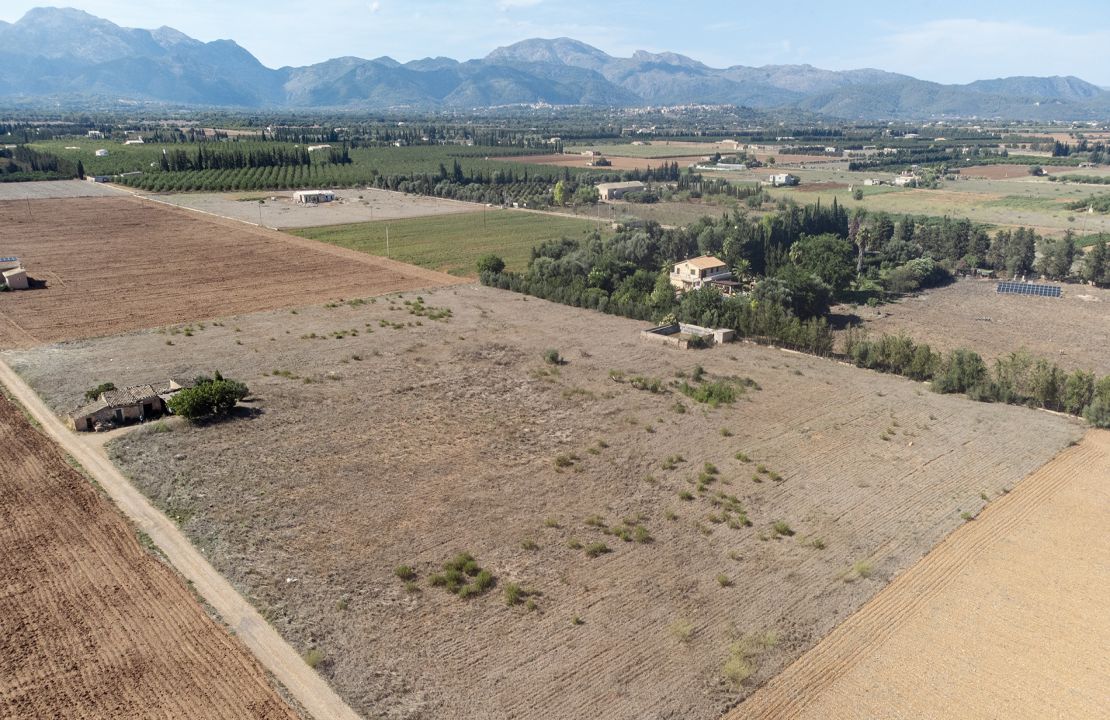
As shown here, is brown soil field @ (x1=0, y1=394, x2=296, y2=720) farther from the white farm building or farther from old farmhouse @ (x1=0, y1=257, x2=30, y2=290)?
the white farm building

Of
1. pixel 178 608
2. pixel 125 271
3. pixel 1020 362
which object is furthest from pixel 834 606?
pixel 125 271

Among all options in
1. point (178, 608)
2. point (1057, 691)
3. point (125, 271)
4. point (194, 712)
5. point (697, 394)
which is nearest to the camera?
point (194, 712)

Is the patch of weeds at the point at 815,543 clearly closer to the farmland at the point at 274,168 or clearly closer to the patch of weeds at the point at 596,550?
the patch of weeds at the point at 596,550

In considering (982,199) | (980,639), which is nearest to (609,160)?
(982,199)

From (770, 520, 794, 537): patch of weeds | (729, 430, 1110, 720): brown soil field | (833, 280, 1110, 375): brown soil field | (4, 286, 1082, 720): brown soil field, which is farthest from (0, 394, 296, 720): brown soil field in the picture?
(833, 280, 1110, 375): brown soil field

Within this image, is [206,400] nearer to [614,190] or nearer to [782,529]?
[782,529]

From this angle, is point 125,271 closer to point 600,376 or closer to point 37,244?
point 37,244
